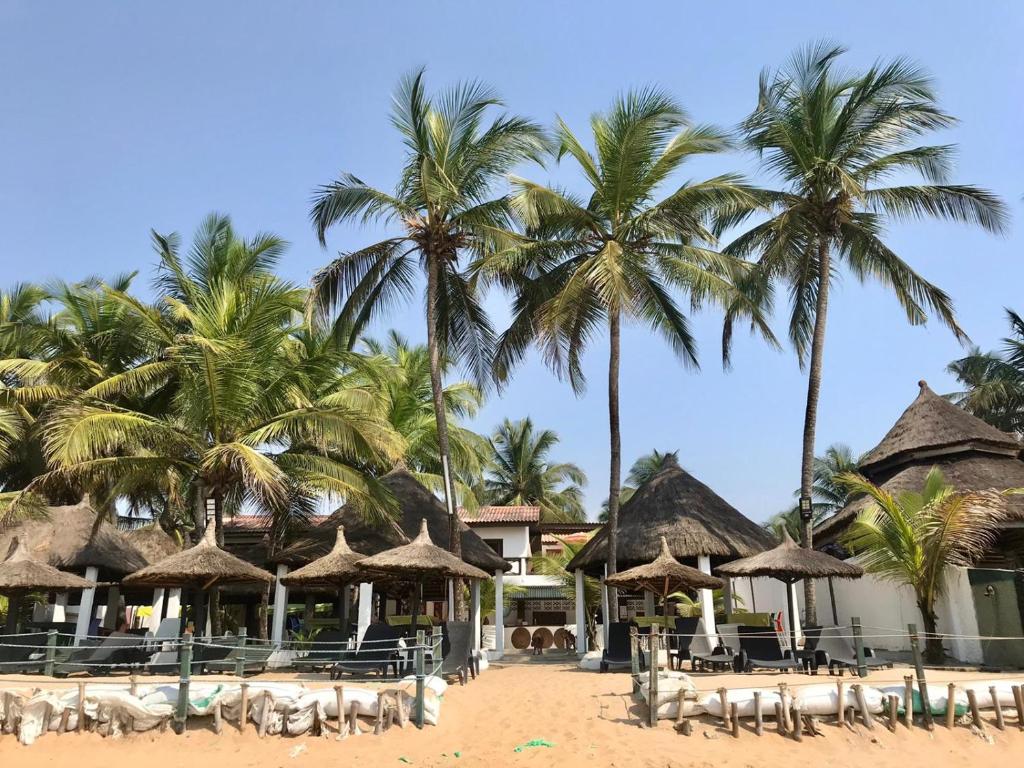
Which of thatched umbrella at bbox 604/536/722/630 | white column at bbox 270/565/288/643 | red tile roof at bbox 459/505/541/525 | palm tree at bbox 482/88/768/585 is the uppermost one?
palm tree at bbox 482/88/768/585

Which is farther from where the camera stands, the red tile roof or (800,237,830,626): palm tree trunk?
the red tile roof

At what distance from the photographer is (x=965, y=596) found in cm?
1323

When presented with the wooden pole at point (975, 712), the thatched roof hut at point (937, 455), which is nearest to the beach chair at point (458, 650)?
the wooden pole at point (975, 712)

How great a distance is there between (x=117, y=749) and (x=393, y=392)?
15328 millimetres

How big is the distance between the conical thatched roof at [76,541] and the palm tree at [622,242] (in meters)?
8.80

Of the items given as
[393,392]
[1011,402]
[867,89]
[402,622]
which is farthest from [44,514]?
[1011,402]

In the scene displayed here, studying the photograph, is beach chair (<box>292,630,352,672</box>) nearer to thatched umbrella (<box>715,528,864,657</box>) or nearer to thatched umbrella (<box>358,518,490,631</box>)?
thatched umbrella (<box>358,518,490,631</box>)

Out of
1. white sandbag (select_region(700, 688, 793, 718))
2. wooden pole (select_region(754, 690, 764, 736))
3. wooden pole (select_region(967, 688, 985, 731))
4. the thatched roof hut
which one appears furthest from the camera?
the thatched roof hut

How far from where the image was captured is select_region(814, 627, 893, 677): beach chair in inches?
459

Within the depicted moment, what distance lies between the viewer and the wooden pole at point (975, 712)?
936 cm

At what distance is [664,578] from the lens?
13539mm

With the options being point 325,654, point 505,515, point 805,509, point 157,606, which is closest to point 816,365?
point 805,509

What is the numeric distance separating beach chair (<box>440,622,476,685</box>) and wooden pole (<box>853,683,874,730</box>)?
17.9ft

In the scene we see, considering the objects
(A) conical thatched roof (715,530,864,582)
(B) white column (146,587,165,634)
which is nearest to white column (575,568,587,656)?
(A) conical thatched roof (715,530,864,582)
